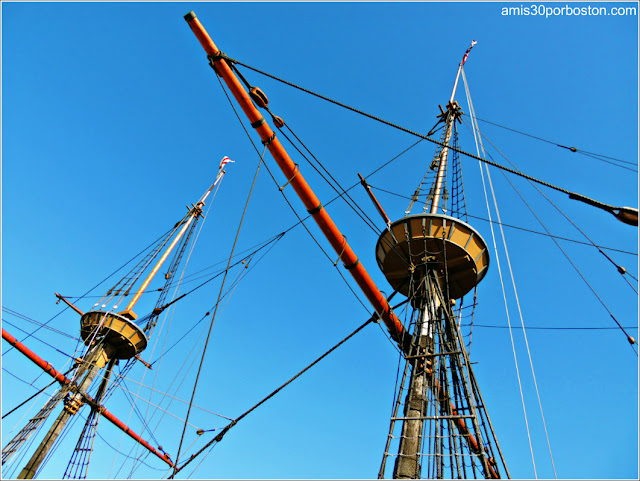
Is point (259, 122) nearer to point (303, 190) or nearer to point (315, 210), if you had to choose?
point (303, 190)

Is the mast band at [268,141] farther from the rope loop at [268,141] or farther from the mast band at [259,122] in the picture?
the mast band at [259,122]

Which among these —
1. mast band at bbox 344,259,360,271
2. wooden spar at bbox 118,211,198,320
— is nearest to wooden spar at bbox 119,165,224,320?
wooden spar at bbox 118,211,198,320

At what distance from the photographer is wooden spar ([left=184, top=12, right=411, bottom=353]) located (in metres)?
9.77

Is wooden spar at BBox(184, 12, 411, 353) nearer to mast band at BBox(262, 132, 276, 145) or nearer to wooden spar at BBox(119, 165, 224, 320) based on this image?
mast band at BBox(262, 132, 276, 145)

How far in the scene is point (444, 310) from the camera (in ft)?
36.7

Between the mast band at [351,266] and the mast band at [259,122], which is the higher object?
the mast band at [259,122]

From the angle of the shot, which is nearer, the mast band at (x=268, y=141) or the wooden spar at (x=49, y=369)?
the mast band at (x=268, y=141)

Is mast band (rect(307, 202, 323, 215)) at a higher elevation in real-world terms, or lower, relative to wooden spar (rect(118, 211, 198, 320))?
lower

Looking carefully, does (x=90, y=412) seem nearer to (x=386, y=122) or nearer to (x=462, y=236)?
(x=462, y=236)

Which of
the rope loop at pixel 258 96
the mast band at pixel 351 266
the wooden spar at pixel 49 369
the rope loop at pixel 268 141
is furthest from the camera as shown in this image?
the wooden spar at pixel 49 369

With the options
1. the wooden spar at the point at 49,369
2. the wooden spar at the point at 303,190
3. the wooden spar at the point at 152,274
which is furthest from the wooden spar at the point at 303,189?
the wooden spar at the point at 152,274

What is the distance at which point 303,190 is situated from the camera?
34.5 ft

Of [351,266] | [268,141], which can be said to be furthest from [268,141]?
[351,266]

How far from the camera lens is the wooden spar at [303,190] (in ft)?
32.0
